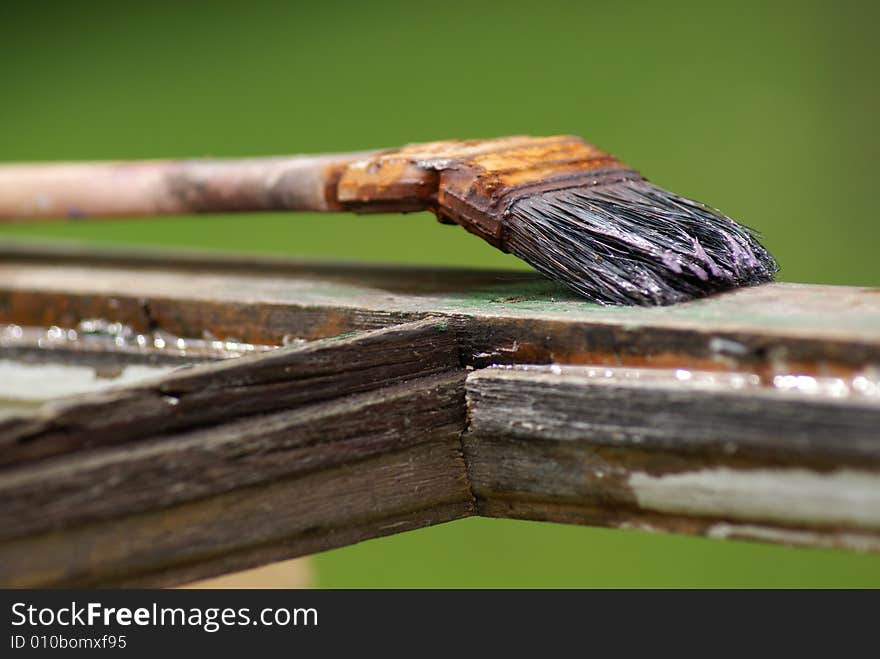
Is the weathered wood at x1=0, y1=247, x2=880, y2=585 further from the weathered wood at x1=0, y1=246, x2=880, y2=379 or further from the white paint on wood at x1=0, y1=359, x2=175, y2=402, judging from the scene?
the white paint on wood at x1=0, y1=359, x2=175, y2=402

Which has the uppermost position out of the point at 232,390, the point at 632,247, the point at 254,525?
the point at 632,247

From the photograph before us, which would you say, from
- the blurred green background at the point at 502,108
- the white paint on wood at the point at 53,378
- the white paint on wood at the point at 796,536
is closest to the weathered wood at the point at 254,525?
the white paint on wood at the point at 796,536

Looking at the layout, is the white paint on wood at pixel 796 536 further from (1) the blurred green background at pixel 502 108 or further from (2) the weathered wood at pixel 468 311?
(1) the blurred green background at pixel 502 108

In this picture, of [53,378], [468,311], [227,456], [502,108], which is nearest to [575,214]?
[468,311]

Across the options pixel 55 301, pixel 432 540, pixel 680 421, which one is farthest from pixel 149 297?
pixel 432 540

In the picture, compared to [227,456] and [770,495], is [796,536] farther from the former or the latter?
[227,456]

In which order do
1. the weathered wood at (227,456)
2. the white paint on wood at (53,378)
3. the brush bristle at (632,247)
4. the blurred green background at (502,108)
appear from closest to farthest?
the weathered wood at (227,456)
the brush bristle at (632,247)
the white paint on wood at (53,378)
the blurred green background at (502,108)

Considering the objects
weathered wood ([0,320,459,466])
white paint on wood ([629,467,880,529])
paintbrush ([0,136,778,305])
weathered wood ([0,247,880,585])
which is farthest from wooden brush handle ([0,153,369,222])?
white paint on wood ([629,467,880,529])

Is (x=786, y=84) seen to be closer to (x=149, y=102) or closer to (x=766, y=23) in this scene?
(x=766, y=23)
